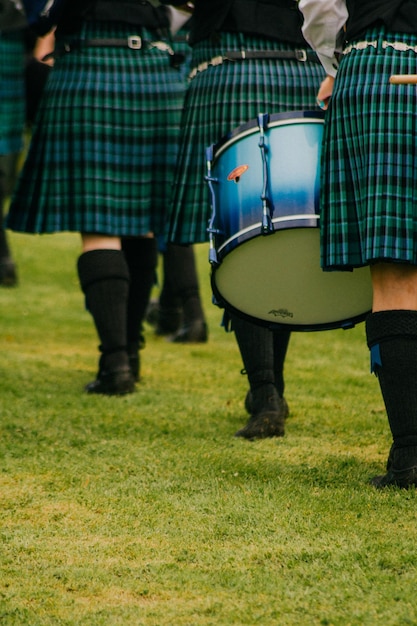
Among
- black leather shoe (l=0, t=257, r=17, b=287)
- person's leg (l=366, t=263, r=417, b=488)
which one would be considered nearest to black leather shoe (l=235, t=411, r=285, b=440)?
person's leg (l=366, t=263, r=417, b=488)

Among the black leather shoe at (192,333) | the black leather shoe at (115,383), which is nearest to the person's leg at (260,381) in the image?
the black leather shoe at (115,383)

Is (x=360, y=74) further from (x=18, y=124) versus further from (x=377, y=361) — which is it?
(x=18, y=124)

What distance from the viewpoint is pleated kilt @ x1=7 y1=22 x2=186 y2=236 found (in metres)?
3.85

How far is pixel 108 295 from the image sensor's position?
3.85 metres

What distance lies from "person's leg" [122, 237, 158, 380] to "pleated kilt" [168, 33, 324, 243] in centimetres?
76

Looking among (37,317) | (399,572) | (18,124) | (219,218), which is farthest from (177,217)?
(18,124)

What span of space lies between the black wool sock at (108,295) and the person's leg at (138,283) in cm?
29

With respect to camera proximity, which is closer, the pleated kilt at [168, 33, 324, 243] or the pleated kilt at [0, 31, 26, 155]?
the pleated kilt at [168, 33, 324, 243]

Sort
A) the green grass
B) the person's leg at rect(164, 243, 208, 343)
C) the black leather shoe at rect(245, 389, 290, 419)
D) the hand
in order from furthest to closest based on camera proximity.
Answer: the person's leg at rect(164, 243, 208, 343) → the hand → the black leather shoe at rect(245, 389, 290, 419) → the green grass

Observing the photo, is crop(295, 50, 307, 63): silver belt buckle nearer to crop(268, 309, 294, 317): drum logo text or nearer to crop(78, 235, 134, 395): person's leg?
crop(268, 309, 294, 317): drum logo text

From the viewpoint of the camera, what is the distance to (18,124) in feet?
20.7

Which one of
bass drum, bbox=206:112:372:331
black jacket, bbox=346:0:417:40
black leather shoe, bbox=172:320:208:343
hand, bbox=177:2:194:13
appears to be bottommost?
black leather shoe, bbox=172:320:208:343

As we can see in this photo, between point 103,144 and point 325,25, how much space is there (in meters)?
1.33

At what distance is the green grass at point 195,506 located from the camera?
201 centimetres
